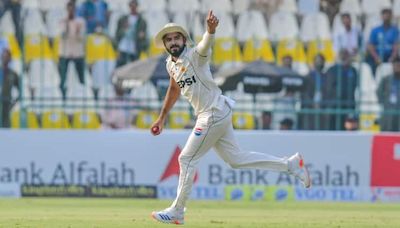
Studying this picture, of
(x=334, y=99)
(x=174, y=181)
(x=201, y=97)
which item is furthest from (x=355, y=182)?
(x=201, y=97)

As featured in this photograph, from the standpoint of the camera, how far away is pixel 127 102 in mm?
16250

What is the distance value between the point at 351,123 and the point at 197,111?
23.3ft

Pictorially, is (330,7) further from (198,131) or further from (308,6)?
(198,131)

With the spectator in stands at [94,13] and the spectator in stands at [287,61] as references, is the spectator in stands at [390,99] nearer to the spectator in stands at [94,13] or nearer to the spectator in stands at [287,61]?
the spectator in stands at [287,61]

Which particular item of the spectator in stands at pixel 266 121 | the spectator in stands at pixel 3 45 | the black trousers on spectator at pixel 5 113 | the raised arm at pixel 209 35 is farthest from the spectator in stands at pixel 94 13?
the raised arm at pixel 209 35

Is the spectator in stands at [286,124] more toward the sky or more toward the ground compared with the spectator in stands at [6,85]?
more toward the ground

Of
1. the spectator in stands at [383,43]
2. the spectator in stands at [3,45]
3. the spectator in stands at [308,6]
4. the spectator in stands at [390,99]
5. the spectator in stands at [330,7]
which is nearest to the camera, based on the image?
the spectator in stands at [390,99]

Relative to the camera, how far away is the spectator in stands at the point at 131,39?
17234 mm

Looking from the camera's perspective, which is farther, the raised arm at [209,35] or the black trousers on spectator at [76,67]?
the black trousers on spectator at [76,67]

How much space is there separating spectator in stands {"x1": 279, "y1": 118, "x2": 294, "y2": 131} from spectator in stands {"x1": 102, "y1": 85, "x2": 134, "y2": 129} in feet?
8.25

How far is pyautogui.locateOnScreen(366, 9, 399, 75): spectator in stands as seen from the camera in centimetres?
1697

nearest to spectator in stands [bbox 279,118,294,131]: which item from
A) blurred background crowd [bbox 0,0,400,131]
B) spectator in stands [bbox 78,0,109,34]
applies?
blurred background crowd [bbox 0,0,400,131]

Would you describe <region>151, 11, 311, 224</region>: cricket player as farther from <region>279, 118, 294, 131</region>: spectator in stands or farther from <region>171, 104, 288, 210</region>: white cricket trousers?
<region>279, 118, 294, 131</region>: spectator in stands

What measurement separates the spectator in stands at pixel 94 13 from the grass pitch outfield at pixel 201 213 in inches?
160
